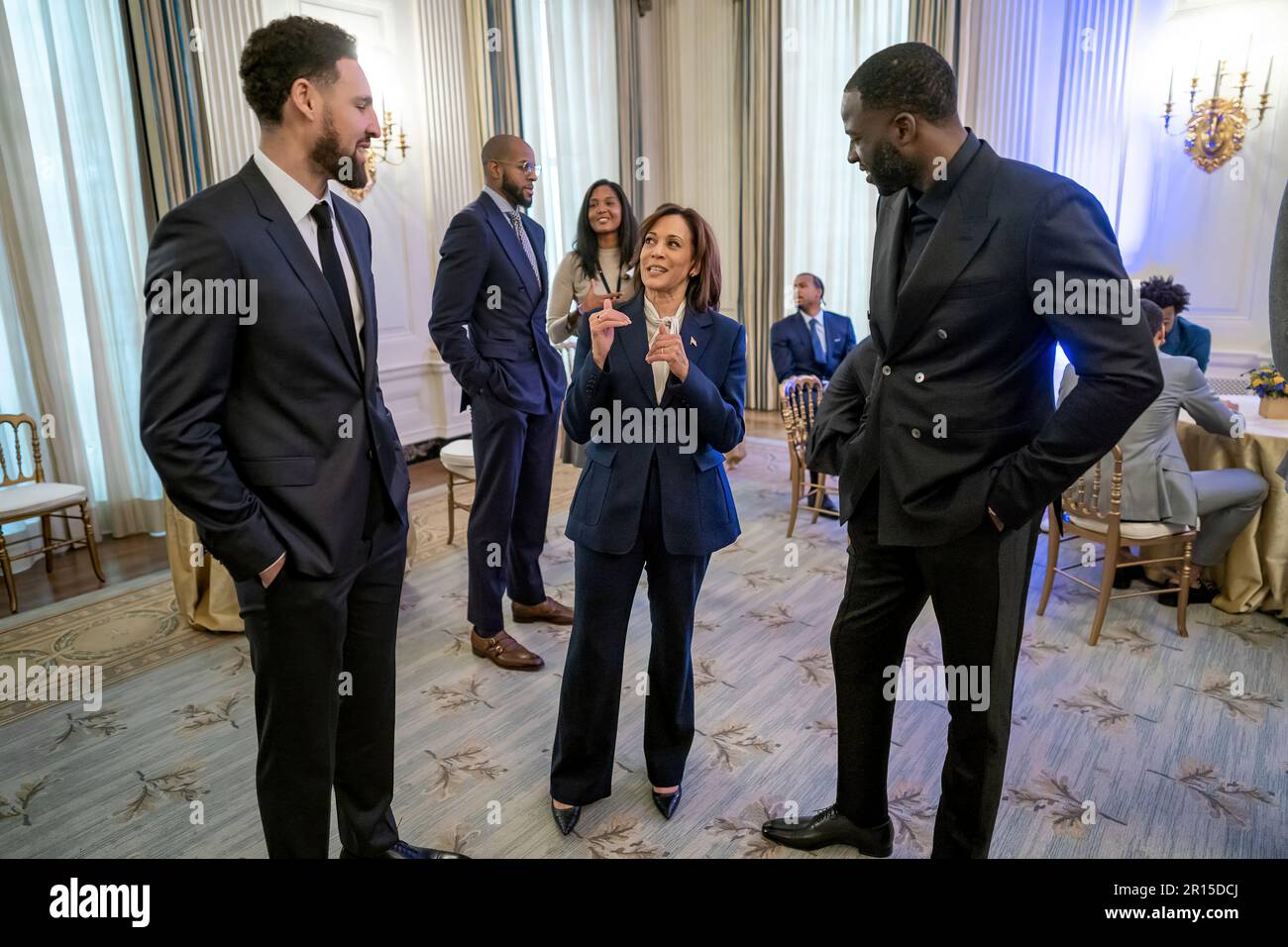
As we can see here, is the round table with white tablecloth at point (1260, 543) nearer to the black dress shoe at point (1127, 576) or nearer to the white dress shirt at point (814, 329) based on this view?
the black dress shoe at point (1127, 576)

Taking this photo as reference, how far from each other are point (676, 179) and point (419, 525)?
4.97 metres

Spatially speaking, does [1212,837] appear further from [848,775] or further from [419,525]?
[419,525]

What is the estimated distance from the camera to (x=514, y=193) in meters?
3.33

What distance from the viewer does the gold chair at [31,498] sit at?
156 inches

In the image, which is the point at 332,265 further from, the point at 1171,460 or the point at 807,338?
the point at 807,338

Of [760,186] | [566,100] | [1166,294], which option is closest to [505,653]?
[1166,294]

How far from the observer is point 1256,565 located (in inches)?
145

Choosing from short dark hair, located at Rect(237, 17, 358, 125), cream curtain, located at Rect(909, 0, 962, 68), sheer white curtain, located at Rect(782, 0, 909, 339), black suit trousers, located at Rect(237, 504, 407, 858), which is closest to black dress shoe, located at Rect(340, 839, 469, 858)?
black suit trousers, located at Rect(237, 504, 407, 858)

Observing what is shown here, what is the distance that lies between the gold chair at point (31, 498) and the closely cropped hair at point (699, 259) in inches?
136

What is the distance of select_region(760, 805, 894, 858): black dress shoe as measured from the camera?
2.22m

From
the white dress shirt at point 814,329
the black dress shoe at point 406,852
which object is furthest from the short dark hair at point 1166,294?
the black dress shoe at point 406,852

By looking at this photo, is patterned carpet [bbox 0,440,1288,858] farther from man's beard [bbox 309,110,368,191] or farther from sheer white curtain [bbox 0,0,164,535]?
man's beard [bbox 309,110,368,191]

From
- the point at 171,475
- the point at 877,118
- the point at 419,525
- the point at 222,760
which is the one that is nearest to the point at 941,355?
the point at 877,118
